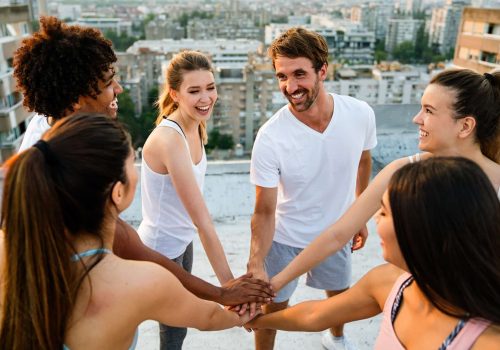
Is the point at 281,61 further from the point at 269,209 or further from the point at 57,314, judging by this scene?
the point at 57,314

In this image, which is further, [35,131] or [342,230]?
[342,230]

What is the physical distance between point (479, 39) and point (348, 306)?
27.5 meters

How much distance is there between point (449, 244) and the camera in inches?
32.8

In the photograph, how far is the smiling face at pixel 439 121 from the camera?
1.49 metres

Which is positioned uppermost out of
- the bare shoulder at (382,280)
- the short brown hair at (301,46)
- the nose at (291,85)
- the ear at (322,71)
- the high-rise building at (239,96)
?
the short brown hair at (301,46)

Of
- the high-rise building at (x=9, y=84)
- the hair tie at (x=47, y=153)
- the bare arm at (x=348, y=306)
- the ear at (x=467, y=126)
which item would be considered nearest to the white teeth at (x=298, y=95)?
the ear at (x=467, y=126)

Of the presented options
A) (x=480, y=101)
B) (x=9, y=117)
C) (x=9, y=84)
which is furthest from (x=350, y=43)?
(x=480, y=101)

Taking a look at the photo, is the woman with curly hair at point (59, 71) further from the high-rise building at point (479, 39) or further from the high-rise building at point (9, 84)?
the high-rise building at point (479, 39)

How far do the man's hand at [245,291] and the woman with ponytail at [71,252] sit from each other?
678mm

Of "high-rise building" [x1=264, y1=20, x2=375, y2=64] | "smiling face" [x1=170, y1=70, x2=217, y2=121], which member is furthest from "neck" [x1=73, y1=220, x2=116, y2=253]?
"high-rise building" [x1=264, y1=20, x2=375, y2=64]

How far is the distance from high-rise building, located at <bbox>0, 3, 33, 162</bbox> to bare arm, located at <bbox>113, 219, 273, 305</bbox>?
60.9 feet

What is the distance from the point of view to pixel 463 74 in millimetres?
1492

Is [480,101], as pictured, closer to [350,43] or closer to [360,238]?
[360,238]

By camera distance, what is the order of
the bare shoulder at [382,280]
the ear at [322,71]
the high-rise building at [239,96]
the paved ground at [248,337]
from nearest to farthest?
1. the bare shoulder at [382,280]
2. the ear at [322,71]
3. the paved ground at [248,337]
4. the high-rise building at [239,96]
